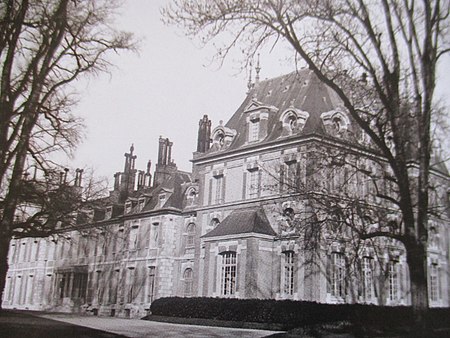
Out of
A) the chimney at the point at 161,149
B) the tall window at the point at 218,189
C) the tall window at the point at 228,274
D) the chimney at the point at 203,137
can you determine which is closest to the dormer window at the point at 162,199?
the chimney at the point at 203,137

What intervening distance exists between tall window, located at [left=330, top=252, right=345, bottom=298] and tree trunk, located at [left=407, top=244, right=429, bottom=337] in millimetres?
13544

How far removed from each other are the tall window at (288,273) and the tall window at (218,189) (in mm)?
5675

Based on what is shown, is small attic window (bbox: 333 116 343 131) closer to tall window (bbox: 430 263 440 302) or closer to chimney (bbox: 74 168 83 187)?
tall window (bbox: 430 263 440 302)

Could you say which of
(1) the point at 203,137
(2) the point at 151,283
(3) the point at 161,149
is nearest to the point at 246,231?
(2) the point at 151,283

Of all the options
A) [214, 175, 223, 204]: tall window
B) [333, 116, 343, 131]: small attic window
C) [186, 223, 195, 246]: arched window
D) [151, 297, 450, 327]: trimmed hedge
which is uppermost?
[333, 116, 343, 131]: small attic window

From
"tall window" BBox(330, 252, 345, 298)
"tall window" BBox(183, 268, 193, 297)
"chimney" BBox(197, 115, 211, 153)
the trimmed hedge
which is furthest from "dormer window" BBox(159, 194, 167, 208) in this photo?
"tall window" BBox(330, 252, 345, 298)

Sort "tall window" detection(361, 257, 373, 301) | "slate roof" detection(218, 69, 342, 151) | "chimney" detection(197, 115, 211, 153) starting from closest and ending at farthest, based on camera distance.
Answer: "tall window" detection(361, 257, 373, 301) < "slate roof" detection(218, 69, 342, 151) < "chimney" detection(197, 115, 211, 153)

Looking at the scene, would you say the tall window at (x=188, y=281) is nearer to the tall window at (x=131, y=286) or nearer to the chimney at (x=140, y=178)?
the tall window at (x=131, y=286)

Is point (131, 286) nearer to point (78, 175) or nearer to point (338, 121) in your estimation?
point (338, 121)

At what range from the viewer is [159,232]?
36.3 metres

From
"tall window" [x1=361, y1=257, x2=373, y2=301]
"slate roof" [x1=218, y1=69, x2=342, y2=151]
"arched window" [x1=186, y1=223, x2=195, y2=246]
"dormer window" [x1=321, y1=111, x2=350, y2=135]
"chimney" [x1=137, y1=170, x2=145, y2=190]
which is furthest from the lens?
"chimney" [x1=137, y1=170, x2=145, y2=190]

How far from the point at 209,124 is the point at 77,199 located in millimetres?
21713

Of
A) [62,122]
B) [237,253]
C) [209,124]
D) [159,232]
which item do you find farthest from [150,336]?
[209,124]

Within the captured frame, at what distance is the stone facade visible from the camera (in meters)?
25.0
